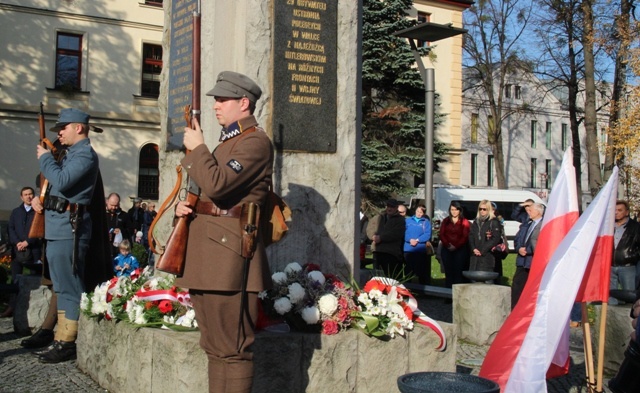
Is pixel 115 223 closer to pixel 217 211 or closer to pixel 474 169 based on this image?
Result: pixel 217 211

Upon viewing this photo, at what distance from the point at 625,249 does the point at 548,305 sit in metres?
7.16

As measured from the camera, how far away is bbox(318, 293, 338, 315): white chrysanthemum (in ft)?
18.4

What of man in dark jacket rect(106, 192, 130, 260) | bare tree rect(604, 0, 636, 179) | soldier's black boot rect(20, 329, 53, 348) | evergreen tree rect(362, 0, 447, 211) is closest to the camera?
soldier's black boot rect(20, 329, 53, 348)

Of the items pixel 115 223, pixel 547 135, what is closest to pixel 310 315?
pixel 115 223

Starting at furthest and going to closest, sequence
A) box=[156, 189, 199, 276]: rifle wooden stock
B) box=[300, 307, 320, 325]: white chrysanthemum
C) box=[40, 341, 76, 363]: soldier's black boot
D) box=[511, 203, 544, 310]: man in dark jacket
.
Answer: box=[511, 203, 544, 310]: man in dark jacket, box=[40, 341, 76, 363]: soldier's black boot, box=[300, 307, 320, 325]: white chrysanthemum, box=[156, 189, 199, 276]: rifle wooden stock

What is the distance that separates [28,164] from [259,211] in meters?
27.8

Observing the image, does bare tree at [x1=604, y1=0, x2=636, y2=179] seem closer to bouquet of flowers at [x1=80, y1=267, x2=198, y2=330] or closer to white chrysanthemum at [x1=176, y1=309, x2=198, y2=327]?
bouquet of flowers at [x1=80, y1=267, x2=198, y2=330]

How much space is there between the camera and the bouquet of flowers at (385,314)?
5705mm

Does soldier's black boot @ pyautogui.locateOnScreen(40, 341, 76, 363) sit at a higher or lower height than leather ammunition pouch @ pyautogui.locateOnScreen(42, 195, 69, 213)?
lower

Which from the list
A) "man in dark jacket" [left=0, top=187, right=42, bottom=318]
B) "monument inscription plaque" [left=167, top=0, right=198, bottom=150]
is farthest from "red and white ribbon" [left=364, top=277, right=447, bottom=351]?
"man in dark jacket" [left=0, top=187, right=42, bottom=318]

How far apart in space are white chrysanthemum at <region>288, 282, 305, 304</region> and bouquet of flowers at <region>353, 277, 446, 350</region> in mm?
414

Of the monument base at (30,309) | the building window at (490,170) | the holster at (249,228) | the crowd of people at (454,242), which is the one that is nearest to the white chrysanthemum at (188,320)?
the holster at (249,228)

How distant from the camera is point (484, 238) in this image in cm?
1323

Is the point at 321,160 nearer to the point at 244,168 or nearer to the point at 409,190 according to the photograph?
the point at 244,168
